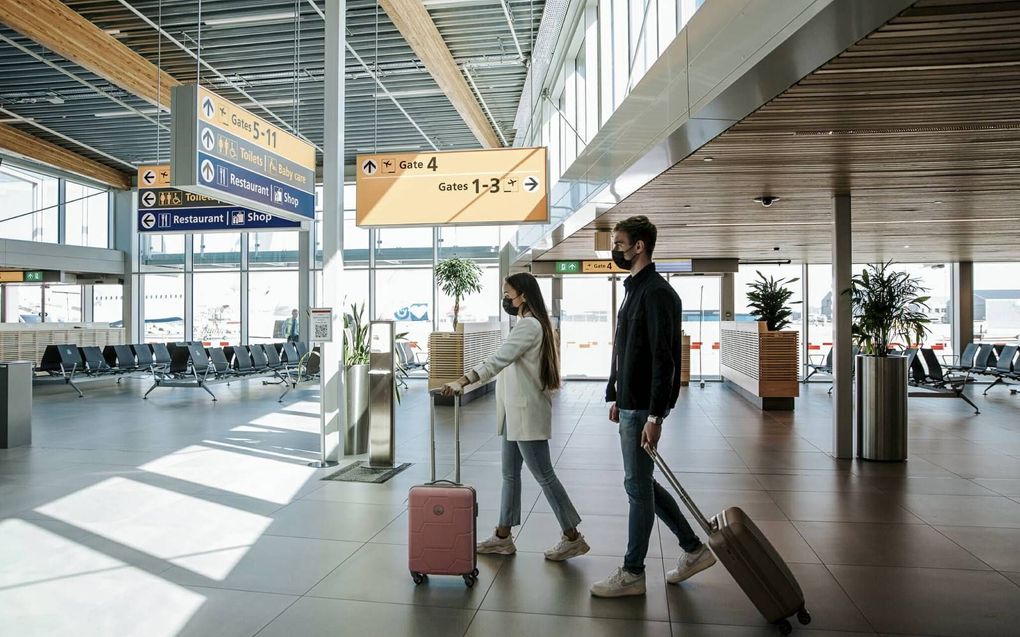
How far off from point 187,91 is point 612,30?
5.26 metres

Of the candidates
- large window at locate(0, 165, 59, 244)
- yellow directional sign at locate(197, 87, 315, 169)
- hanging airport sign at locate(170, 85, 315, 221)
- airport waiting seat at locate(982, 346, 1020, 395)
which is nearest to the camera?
hanging airport sign at locate(170, 85, 315, 221)

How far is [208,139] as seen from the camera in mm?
5863

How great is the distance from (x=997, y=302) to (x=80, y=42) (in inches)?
773

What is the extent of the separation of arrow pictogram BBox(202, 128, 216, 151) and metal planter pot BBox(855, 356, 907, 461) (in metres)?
6.47

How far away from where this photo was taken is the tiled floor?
3148mm

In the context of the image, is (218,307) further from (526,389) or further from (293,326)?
(526,389)


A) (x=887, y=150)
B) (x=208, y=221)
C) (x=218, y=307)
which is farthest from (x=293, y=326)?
(x=887, y=150)

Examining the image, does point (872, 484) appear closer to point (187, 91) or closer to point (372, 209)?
point (372, 209)

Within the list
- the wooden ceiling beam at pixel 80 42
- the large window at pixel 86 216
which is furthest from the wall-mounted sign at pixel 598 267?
the large window at pixel 86 216

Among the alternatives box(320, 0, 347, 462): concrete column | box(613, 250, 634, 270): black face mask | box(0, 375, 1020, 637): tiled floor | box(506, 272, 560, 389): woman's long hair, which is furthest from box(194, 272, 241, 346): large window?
box(613, 250, 634, 270): black face mask

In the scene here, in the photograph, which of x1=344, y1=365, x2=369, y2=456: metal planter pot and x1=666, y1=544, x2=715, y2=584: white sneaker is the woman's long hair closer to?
x1=666, y1=544, x2=715, y2=584: white sneaker

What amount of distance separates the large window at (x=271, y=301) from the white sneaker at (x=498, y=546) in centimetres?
1689

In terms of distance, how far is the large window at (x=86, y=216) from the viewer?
19.9 meters

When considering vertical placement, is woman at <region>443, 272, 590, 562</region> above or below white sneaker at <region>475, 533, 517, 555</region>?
above
